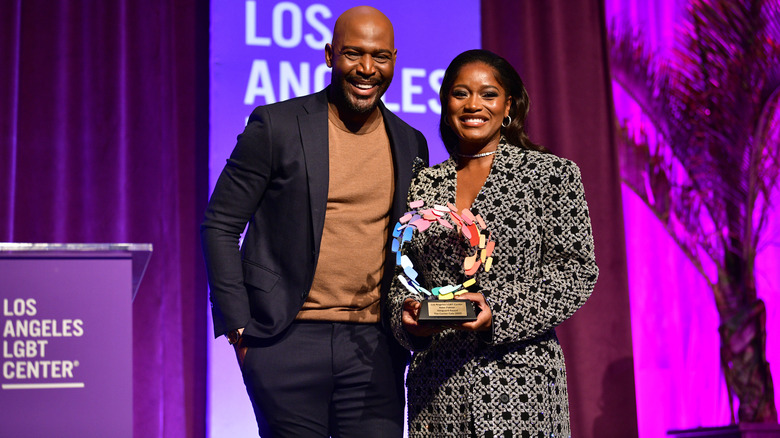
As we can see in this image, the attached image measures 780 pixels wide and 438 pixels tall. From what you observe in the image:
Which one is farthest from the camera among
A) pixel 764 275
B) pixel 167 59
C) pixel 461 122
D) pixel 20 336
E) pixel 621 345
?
pixel 764 275

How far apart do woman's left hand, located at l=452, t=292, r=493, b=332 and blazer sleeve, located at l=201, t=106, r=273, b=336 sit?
70 cm

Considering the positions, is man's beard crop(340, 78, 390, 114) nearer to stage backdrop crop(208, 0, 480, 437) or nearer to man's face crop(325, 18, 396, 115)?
man's face crop(325, 18, 396, 115)

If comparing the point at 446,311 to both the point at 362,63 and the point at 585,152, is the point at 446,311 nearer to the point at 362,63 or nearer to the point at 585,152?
the point at 362,63

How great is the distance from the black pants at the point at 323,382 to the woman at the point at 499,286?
146 mm

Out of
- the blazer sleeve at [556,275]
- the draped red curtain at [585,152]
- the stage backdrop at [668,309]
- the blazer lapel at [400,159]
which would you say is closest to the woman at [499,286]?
the blazer sleeve at [556,275]

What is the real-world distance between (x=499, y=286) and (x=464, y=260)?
118 millimetres

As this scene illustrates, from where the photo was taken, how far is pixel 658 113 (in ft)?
17.4

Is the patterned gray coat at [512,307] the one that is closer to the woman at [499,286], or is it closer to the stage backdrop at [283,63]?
the woman at [499,286]

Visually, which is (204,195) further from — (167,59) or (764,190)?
(764,190)

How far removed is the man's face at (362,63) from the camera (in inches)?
99.4

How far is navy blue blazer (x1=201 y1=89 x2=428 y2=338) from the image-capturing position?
2439 millimetres

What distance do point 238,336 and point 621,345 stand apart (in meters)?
3.31

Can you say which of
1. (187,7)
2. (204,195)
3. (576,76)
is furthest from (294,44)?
(576,76)

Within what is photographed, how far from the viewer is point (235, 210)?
2502 mm
